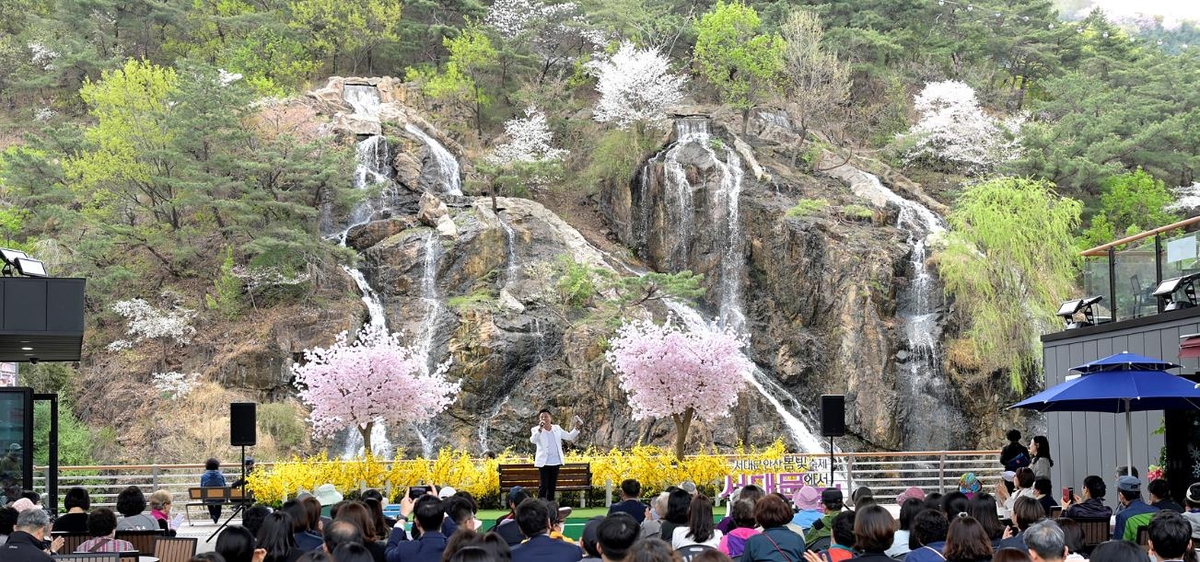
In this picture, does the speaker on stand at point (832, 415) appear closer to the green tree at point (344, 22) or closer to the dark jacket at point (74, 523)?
the dark jacket at point (74, 523)

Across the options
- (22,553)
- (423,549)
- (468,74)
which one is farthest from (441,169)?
(423,549)

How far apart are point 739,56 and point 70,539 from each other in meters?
34.3

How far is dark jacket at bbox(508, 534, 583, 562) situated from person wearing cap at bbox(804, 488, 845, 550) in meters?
2.13

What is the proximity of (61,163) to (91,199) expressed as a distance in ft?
4.44

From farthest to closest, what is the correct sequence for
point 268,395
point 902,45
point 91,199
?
point 902,45 → point 91,199 → point 268,395

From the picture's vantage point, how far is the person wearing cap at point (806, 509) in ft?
33.0

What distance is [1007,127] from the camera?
132 ft

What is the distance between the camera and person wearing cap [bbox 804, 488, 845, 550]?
8495 millimetres

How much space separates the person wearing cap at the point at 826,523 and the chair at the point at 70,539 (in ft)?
19.7

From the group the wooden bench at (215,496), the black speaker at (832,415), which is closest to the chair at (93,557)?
the wooden bench at (215,496)

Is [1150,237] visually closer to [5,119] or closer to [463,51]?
[463,51]

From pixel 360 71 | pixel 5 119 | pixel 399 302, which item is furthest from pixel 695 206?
pixel 5 119

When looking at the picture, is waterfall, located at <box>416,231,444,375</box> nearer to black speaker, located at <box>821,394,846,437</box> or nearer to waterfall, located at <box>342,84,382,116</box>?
waterfall, located at <box>342,84,382,116</box>

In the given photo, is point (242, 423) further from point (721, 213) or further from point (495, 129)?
point (495, 129)
